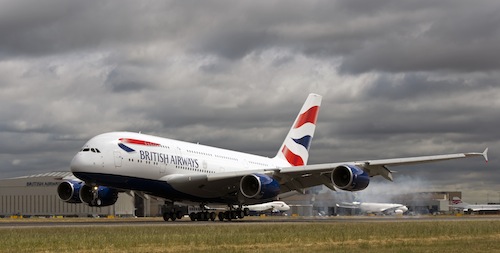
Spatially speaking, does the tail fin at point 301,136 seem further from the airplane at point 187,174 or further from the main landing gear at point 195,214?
the main landing gear at point 195,214

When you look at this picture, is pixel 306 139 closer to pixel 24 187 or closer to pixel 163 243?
pixel 163 243

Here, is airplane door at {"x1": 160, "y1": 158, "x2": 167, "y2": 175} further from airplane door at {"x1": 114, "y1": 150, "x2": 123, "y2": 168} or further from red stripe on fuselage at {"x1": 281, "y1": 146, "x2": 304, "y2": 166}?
red stripe on fuselage at {"x1": 281, "y1": 146, "x2": 304, "y2": 166}

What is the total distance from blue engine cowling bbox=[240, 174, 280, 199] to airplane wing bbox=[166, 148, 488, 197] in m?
0.95

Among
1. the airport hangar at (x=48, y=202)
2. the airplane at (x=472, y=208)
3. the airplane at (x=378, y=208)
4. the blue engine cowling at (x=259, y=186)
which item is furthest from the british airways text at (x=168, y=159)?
the airplane at (x=472, y=208)

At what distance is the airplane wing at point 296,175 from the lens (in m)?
54.8

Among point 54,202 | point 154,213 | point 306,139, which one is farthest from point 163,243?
point 54,202

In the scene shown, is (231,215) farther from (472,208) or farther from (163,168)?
(472,208)

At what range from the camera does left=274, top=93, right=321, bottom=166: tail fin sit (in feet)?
237

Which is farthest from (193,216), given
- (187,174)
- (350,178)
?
(350,178)

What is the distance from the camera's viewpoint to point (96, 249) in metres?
26.5

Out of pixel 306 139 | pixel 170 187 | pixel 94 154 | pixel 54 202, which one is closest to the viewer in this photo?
pixel 94 154

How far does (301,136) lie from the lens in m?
72.8

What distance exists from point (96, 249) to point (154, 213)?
87665 millimetres

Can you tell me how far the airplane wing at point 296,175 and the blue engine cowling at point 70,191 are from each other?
842 centimetres
